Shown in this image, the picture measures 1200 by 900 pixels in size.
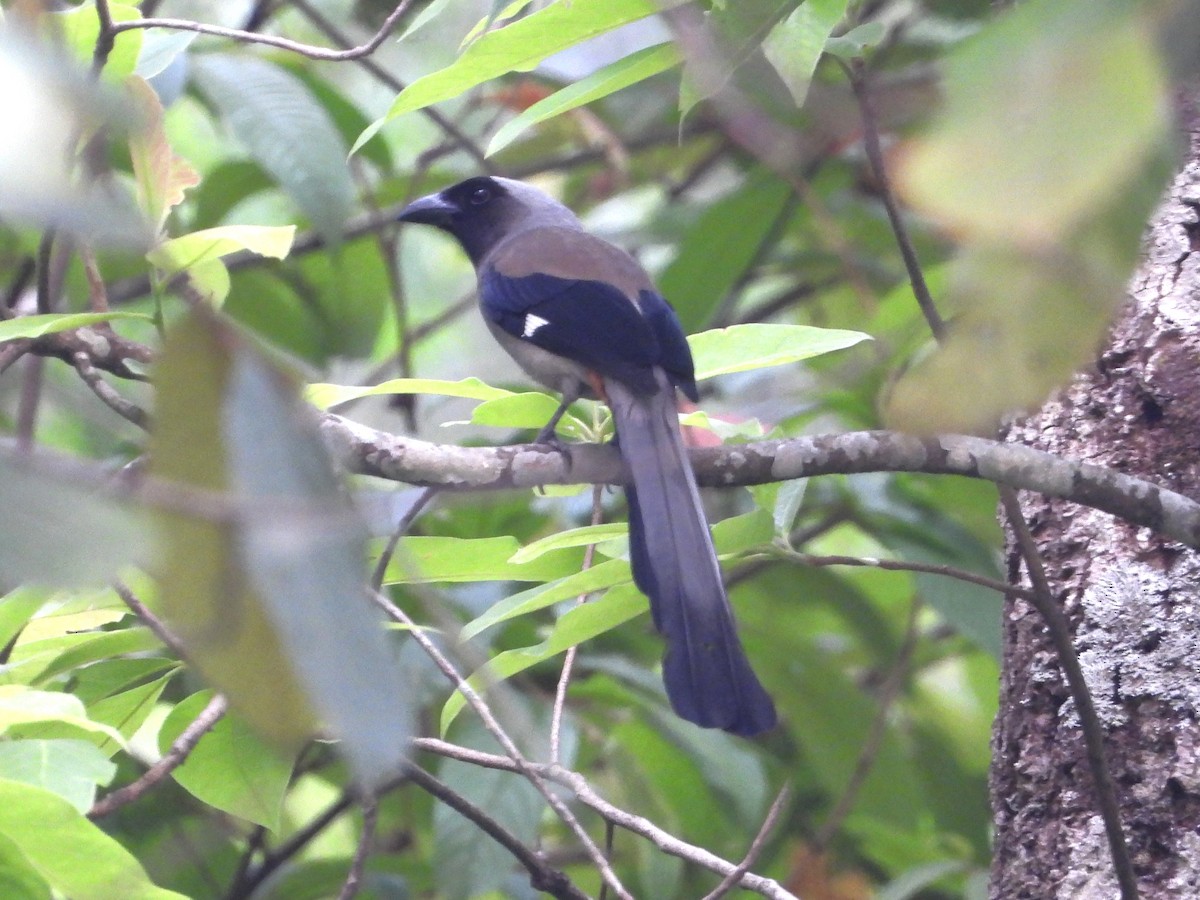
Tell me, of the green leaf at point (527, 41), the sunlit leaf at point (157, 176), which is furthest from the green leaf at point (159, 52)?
the green leaf at point (527, 41)

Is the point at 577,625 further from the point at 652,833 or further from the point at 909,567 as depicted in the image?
the point at 909,567

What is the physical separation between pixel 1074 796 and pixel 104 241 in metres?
1.55

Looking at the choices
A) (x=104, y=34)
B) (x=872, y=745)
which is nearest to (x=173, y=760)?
(x=104, y=34)

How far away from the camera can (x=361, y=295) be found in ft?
13.1

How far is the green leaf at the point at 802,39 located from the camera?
1.45 metres

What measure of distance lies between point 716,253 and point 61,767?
8.60ft

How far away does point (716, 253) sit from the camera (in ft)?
12.4

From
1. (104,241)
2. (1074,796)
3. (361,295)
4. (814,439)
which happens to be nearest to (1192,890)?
(1074,796)

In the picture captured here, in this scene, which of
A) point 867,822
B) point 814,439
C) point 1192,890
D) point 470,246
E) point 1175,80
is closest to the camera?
point 1175,80

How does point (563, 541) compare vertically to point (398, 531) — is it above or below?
above

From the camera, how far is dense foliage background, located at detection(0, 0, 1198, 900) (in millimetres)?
517

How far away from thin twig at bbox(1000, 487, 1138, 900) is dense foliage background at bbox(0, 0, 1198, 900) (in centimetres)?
10

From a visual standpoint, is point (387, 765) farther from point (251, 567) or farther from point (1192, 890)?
point (1192, 890)

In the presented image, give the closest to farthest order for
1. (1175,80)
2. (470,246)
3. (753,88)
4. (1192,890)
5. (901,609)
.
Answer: (1175,80) < (753,88) < (1192,890) < (470,246) < (901,609)
